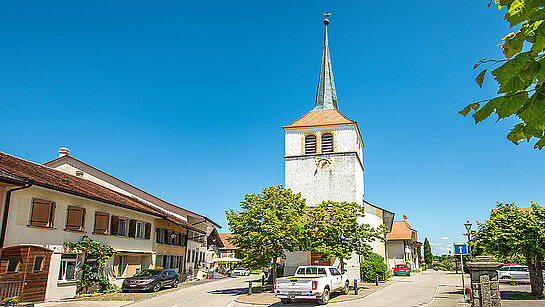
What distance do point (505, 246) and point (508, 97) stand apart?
20653 mm

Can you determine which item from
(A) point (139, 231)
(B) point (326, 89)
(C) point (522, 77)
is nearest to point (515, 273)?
(B) point (326, 89)

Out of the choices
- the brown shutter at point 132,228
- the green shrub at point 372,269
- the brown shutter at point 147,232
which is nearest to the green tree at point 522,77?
the brown shutter at point 132,228

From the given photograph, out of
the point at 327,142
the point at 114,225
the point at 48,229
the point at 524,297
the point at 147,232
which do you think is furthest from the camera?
the point at 327,142

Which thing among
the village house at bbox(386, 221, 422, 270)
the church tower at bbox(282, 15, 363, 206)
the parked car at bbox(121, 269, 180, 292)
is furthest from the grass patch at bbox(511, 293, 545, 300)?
the village house at bbox(386, 221, 422, 270)

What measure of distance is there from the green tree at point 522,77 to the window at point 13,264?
20962 millimetres

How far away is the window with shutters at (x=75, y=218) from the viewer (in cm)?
2292

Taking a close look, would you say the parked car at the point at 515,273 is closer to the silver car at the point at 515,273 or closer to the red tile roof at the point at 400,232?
the silver car at the point at 515,273

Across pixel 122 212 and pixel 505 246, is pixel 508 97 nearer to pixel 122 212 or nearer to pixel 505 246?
pixel 505 246

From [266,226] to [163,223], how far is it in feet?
39.2

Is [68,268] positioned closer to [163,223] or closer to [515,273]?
[163,223]

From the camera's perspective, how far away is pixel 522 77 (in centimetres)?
285

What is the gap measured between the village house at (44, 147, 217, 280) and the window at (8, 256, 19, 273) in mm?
13818

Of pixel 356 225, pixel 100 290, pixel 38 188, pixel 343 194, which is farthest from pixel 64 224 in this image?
pixel 343 194

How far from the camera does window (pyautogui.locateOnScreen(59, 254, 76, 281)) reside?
22.3 m
